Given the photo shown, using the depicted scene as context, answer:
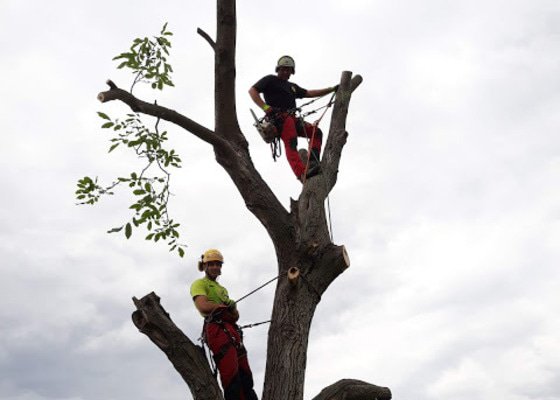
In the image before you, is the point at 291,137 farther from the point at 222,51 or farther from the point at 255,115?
the point at 222,51

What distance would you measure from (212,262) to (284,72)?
299cm

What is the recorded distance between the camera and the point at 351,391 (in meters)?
5.73

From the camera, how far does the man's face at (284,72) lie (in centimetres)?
855

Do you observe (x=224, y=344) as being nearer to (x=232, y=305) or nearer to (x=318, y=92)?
(x=232, y=305)

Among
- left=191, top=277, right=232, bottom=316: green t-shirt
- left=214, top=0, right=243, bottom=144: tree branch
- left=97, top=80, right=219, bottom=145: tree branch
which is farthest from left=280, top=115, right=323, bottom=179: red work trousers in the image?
left=191, top=277, right=232, bottom=316: green t-shirt

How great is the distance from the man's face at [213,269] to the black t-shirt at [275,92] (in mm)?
2457

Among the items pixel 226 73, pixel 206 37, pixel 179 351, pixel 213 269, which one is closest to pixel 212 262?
pixel 213 269

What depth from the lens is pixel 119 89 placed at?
20.2 feet

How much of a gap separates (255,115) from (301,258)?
272 cm

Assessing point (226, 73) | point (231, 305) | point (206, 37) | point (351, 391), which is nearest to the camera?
point (351, 391)

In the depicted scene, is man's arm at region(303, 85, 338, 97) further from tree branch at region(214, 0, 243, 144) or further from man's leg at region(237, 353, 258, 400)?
man's leg at region(237, 353, 258, 400)

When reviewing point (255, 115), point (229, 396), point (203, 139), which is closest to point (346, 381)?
point (229, 396)

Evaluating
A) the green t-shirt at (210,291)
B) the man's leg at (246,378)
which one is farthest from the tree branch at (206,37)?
the man's leg at (246,378)

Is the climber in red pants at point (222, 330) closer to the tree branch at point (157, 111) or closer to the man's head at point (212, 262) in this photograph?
the man's head at point (212, 262)
